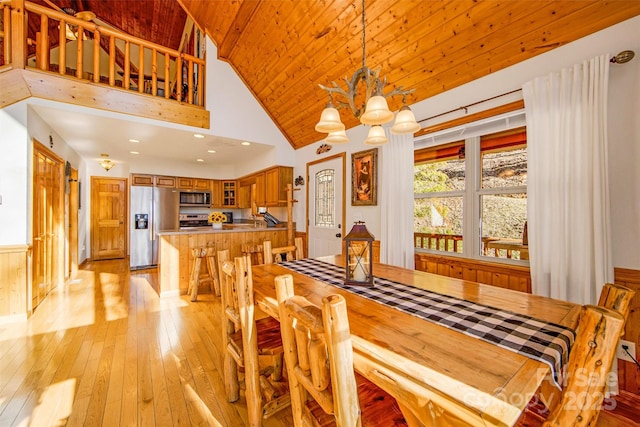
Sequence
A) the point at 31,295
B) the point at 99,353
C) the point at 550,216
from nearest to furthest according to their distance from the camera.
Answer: the point at 550,216
the point at 99,353
the point at 31,295

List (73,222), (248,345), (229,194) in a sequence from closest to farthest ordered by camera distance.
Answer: (248,345) → (73,222) → (229,194)

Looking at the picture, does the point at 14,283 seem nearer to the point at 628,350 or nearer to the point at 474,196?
the point at 474,196

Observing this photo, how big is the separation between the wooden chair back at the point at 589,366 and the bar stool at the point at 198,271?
356 centimetres

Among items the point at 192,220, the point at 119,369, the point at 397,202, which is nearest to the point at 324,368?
the point at 119,369

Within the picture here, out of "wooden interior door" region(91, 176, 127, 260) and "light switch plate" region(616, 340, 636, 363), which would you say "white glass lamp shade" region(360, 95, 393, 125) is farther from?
"wooden interior door" region(91, 176, 127, 260)

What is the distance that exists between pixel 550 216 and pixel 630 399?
111cm

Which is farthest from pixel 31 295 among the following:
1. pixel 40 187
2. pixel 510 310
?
pixel 510 310

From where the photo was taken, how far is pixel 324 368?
903 mm

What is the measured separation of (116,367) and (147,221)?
406cm

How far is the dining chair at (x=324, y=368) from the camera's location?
731 mm

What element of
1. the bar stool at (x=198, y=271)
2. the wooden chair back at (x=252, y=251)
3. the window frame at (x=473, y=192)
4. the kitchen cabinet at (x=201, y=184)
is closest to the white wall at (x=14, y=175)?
the bar stool at (x=198, y=271)

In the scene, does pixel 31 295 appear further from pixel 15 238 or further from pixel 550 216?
pixel 550 216

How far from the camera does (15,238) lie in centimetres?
272

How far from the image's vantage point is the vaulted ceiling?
6.04ft
